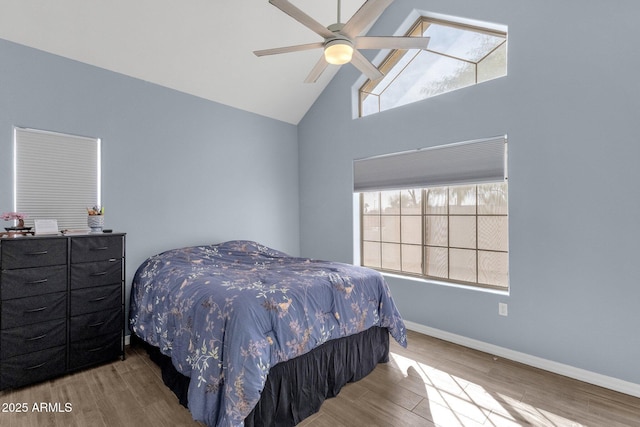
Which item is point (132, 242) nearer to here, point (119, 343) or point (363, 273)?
point (119, 343)

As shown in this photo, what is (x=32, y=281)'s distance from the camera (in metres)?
2.26

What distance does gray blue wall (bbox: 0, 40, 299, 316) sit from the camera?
2.64 meters

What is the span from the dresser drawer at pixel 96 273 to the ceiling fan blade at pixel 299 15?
7.72 feet

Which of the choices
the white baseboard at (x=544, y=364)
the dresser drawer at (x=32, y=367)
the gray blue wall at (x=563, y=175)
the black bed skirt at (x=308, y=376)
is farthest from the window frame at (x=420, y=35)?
the dresser drawer at (x=32, y=367)

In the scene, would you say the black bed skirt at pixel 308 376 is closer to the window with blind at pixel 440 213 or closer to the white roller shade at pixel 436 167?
the window with blind at pixel 440 213

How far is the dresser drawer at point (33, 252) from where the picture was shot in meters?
2.17

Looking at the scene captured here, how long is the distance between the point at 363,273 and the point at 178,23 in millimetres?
2820

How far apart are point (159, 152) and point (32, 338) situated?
6.32 feet

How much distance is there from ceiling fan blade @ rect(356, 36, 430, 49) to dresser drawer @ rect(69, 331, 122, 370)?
3017 millimetres

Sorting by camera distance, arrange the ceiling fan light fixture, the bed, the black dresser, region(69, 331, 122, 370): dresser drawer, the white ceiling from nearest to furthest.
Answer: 1. the bed
2. the ceiling fan light fixture
3. the black dresser
4. region(69, 331, 122, 370): dresser drawer
5. the white ceiling

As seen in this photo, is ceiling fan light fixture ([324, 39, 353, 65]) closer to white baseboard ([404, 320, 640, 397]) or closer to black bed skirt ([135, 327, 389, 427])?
black bed skirt ([135, 327, 389, 427])

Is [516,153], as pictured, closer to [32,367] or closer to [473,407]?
[473,407]

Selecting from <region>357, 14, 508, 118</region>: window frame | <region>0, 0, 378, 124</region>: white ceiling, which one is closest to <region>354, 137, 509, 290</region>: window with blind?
<region>357, 14, 508, 118</region>: window frame

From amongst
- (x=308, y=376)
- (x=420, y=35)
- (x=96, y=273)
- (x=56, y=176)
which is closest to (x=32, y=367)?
(x=96, y=273)
